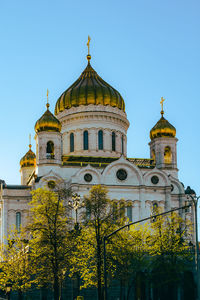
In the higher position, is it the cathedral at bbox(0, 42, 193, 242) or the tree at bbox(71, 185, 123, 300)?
the cathedral at bbox(0, 42, 193, 242)

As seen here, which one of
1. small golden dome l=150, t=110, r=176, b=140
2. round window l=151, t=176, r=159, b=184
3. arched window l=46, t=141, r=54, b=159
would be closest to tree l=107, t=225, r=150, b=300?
round window l=151, t=176, r=159, b=184

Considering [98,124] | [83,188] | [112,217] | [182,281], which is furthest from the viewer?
[98,124]

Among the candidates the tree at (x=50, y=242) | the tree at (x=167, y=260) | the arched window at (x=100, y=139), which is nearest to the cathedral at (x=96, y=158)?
the arched window at (x=100, y=139)

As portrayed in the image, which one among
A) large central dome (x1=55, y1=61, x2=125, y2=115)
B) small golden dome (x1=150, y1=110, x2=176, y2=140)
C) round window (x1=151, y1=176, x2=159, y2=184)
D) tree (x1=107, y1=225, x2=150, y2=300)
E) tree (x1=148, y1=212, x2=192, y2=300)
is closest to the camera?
tree (x1=148, y1=212, x2=192, y2=300)

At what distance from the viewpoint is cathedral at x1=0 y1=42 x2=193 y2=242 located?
64.9 meters

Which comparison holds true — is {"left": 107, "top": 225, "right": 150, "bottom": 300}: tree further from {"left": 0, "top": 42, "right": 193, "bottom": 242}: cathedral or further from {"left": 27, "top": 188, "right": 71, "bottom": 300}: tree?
{"left": 0, "top": 42, "right": 193, "bottom": 242}: cathedral

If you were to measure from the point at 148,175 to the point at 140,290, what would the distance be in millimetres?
33429

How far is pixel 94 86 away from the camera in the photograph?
7338 centimetres

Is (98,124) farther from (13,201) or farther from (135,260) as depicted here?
(135,260)

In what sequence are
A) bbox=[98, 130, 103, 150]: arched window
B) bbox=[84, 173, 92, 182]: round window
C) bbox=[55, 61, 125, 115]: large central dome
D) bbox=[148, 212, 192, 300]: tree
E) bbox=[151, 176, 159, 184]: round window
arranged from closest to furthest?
bbox=[148, 212, 192, 300]: tree → bbox=[84, 173, 92, 182]: round window → bbox=[151, 176, 159, 184]: round window → bbox=[98, 130, 103, 150]: arched window → bbox=[55, 61, 125, 115]: large central dome

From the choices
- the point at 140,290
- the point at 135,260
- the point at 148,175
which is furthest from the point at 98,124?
the point at 140,290

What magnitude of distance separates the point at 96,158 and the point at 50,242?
2803 cm

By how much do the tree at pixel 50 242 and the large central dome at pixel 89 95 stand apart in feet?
98.3

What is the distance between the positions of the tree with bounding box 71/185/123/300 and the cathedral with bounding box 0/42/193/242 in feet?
46.2
